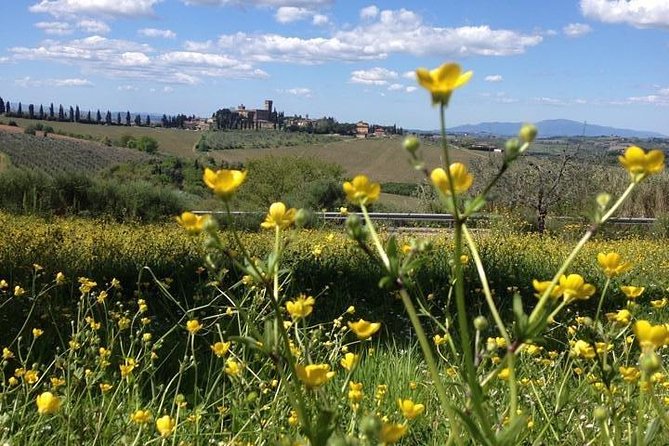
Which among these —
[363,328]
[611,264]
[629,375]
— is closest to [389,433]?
[363,328]

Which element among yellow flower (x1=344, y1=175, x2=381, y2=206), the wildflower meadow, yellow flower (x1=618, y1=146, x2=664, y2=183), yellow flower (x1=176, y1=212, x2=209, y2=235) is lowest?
the wildflower meadow

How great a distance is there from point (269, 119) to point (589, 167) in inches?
3142

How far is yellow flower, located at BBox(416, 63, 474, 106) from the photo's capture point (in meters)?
0.71

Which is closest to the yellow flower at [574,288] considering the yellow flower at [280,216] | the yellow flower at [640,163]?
the yellow flower at [640,163]

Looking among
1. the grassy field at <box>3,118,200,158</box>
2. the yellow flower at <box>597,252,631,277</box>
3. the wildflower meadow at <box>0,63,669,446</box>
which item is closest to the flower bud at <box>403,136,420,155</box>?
the wildflower meadow at <box>0,63,669,446</box>

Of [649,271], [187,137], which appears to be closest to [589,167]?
[649,271]

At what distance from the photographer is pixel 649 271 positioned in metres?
6.15

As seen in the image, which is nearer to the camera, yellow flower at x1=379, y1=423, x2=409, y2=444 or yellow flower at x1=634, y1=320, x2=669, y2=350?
yellow flower at x1=379, y1=423, x2=409, y2=444

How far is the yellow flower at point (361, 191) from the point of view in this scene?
88cm

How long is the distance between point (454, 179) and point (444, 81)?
186 millimetres

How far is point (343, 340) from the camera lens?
2969 millimetres

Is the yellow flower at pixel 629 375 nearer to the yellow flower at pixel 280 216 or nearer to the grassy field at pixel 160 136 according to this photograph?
the yellow flower at pixel 280 216

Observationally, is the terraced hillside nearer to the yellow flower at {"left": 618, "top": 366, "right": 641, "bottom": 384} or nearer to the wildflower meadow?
the wildflower meadow

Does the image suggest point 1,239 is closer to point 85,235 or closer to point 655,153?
point 85,235
